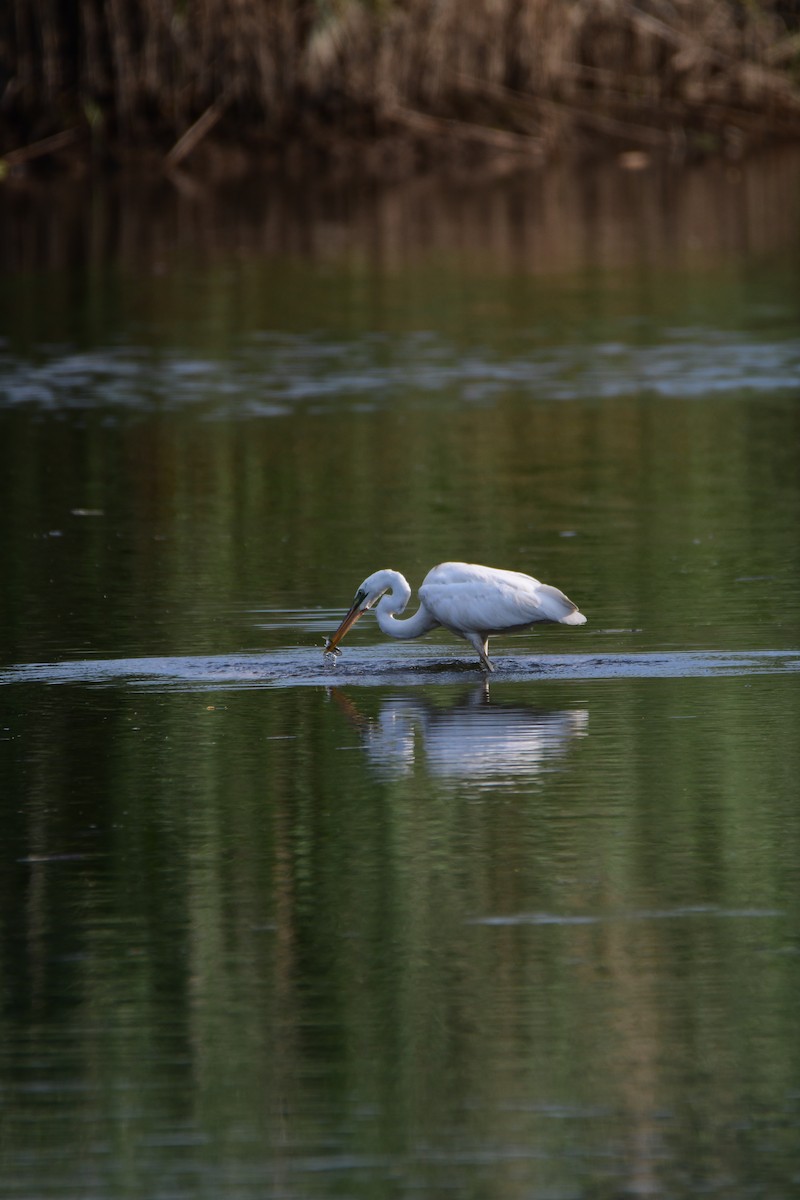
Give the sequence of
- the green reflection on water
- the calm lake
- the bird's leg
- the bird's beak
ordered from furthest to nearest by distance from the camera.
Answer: the bird's beak, the bird's leg, the calm lake, the green reflection on water

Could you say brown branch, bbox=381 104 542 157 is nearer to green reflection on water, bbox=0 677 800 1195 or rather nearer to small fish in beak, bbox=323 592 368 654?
small fish in beak, bbox=323 592 368 654

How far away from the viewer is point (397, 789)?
9312 millimetres

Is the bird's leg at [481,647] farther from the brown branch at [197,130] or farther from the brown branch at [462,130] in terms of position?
the brown branch at [462,130]

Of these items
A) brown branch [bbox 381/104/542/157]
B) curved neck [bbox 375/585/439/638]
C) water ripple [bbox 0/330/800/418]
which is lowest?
curved neck [bbox 375/585/439/638]

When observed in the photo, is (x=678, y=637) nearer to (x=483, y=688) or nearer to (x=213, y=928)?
(x=483, y=688)

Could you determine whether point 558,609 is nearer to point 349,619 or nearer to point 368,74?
point 349,619

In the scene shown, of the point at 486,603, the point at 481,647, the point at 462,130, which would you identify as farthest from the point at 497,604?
the point at 462,130

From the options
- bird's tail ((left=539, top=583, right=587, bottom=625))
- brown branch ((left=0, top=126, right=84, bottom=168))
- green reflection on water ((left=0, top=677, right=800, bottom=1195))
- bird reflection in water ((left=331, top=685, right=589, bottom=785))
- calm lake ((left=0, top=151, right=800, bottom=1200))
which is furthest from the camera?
brown branch ((left=0, top=126, right=84, bottom=168))

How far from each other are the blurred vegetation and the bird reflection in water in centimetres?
2751

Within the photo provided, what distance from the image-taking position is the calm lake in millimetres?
6176

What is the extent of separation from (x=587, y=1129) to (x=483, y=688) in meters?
5.23

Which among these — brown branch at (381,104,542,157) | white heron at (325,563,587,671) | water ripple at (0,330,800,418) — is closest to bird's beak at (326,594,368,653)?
white heron at (325,563,587,671)

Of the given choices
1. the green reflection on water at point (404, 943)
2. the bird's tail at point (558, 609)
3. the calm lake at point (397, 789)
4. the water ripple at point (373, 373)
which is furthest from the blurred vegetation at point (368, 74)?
the green reflection on water at point (404, 943)

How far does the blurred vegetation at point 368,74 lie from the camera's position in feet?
127
